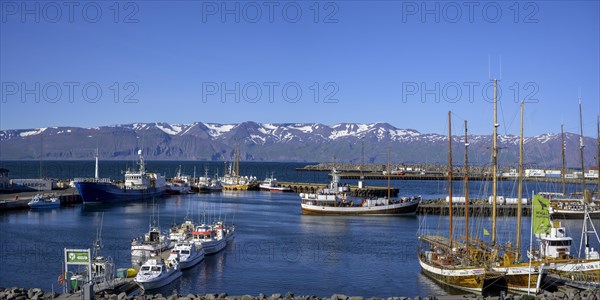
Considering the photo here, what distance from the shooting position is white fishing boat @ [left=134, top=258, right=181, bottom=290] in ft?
100

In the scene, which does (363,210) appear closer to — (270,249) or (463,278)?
(270,249)

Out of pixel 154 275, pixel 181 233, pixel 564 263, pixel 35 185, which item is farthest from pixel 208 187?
pixel 564 263

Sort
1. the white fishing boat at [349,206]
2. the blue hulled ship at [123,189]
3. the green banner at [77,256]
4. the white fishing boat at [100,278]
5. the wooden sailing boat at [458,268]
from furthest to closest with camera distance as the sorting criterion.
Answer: the blue hulled ship at [123,189] < the white fishing boat at [349,206] < the wooden sailing boat at [458,268] < the white fishing boat at [100,278] < the green banner at [77,256]

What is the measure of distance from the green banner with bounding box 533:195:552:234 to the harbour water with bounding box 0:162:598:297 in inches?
245

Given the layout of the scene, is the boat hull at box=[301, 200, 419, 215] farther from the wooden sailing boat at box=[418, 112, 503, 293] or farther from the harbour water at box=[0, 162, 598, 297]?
the wooden sailing boat at box=[418, 112, 503, 293]

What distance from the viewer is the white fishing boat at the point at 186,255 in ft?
119

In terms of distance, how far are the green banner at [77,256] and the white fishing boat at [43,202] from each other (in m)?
51.9

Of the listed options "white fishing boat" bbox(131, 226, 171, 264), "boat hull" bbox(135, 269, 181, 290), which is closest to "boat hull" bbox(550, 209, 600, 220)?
"white fishing boat" bbox(131, 226, 171, 264)

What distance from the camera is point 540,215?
1121 inches

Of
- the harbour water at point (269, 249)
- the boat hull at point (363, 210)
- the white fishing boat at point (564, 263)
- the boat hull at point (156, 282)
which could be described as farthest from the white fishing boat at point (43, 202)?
the white fishing boat at point (564, 263)

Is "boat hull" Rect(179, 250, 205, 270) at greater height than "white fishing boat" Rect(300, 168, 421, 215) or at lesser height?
lesser

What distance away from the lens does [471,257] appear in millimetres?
34562

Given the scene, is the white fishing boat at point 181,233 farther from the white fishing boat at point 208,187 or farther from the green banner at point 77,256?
the white fishing boat at point 208,187

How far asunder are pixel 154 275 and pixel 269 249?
50.5 feet
